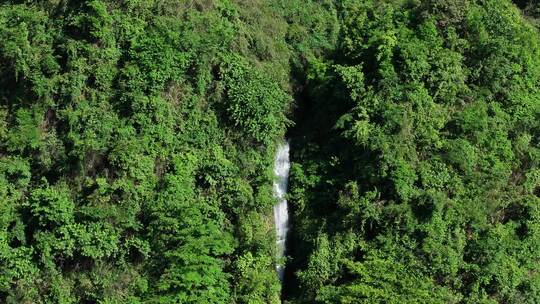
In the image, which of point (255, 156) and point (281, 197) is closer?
point (255, 156)

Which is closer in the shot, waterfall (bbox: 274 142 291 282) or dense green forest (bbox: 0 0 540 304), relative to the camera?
dense green forest (bbox: 0 0 540 304)

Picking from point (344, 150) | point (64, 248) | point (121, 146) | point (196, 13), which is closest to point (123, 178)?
point (121, 146)

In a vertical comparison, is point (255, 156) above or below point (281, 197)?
above

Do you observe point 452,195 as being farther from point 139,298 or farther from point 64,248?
point 64,248

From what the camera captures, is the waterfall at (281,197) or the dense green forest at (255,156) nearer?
the dense green forest at (255,156)
